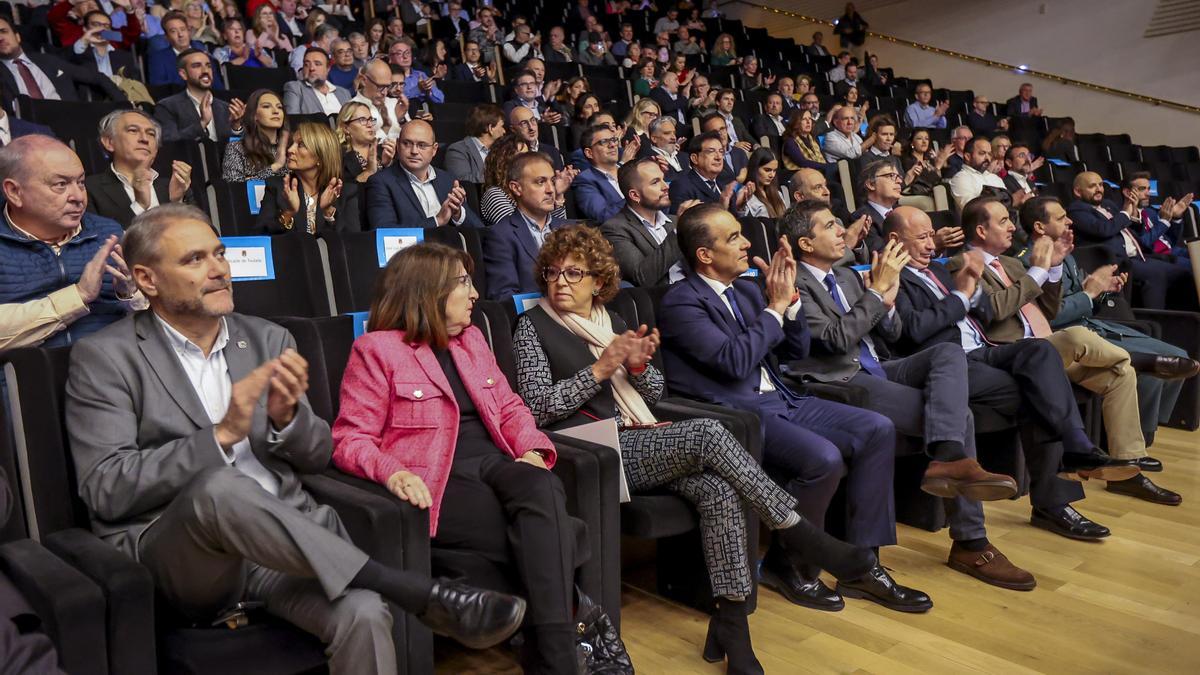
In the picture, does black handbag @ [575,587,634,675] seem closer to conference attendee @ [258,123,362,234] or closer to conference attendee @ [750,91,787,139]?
conference attendee @ [258,123,362,234]

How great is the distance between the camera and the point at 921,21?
34.1ft

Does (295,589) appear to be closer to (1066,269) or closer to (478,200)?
(478,200)

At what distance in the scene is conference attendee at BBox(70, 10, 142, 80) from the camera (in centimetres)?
455

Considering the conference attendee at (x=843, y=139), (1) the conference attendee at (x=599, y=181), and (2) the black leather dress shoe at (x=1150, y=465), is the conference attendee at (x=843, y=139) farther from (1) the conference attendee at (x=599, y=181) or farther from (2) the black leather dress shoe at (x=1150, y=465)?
(2) the black leather dress shoe at (x=1150, y=465)

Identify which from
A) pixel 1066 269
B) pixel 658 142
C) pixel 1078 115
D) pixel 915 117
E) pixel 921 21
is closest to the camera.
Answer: pixel 1066 269

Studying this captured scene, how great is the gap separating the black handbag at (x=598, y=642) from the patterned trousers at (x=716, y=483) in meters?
0.23

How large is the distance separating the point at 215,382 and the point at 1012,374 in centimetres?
207

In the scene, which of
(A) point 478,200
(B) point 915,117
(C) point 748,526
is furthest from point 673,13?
(C) point 748,526

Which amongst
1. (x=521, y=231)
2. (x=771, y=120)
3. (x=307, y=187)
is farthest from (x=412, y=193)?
(x=771, y=120)

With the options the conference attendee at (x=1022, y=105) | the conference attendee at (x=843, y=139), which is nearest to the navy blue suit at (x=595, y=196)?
the conference attendee at (x=843, y=139)

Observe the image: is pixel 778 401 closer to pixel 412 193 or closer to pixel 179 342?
pixel 179 342

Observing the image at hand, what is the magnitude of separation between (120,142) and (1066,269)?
9.89ft

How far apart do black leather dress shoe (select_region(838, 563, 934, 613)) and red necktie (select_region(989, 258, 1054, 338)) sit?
120cm

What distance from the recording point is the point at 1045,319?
120 inches
